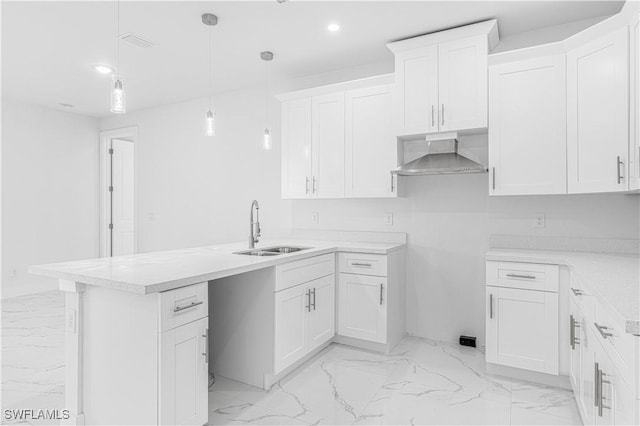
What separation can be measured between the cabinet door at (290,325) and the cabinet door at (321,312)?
0.09 m

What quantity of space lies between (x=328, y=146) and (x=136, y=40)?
188 centimetres

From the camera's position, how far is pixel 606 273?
191 centimetres

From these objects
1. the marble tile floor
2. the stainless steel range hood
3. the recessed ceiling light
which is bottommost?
the marble tile floor

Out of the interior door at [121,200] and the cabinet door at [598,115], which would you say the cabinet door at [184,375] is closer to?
the cabinet door at [598,115]

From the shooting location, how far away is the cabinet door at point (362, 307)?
10.2 ft

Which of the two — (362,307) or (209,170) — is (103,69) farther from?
(362,307)

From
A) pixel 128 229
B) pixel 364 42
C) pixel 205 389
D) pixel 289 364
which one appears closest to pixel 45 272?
pixel 205 389

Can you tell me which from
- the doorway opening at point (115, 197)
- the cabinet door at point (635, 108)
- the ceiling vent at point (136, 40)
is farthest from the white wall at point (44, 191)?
the cabinet door at point (635, 108)

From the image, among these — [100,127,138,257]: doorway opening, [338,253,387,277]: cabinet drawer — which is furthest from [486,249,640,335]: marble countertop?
[100,127,138,257]: doorway opening

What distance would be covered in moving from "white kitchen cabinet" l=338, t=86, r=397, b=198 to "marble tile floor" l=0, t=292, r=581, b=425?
143 cm

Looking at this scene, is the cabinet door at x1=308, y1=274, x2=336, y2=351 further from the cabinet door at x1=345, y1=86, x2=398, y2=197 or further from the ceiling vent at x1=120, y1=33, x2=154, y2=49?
the ceiling vent at x1=120, y1=33, x2=154, y2=49

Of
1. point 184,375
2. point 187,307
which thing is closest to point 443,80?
point 187,307

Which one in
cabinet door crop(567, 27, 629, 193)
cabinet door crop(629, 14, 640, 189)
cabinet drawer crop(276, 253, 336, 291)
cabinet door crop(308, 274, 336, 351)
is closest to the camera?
cabinet door crop(629, 14, 640, 189)

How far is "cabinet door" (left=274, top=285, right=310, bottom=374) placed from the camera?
2531mm
